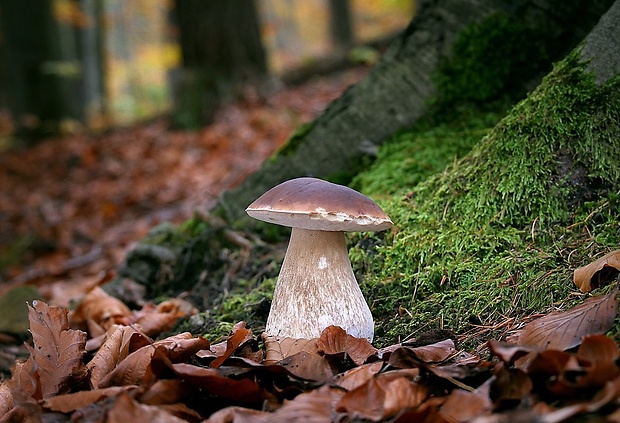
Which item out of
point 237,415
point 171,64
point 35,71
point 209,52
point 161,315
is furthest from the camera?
point 171,64

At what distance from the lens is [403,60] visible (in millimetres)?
3852

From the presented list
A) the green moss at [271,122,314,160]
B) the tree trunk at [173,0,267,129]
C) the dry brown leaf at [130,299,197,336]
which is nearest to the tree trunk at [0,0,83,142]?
the tree trunk at [173,0,267,129]

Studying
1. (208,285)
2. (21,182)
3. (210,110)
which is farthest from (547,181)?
(21,182)

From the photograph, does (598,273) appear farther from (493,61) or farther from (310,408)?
(493,61)

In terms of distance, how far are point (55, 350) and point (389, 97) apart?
8.67 feet

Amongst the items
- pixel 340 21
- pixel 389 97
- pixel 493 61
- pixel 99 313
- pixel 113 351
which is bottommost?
pixel 99 313

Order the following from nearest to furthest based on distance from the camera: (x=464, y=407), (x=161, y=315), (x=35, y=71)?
1. (x=464, y=407)
2. (x=161, y=315)
3. (x=35, y=71)

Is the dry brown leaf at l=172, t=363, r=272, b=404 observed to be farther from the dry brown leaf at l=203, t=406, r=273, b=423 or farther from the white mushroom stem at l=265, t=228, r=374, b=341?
the white mushroom stem at l=265, t=228, r=374, b=341

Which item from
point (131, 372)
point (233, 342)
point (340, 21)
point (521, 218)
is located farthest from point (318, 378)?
point (340, 21)

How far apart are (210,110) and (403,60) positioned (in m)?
5.87

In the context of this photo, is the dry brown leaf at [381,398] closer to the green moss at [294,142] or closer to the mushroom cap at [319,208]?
the mushroom cap at [319,208]

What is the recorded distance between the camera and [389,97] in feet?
12.5

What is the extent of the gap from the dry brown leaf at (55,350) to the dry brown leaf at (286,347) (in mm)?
707

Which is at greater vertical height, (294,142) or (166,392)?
(294,142)
